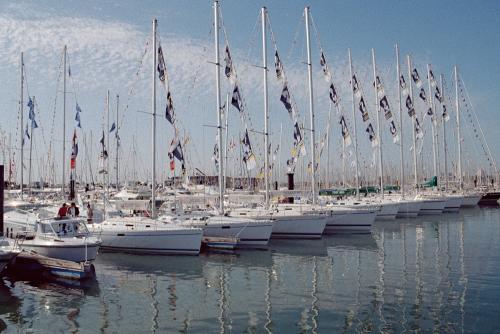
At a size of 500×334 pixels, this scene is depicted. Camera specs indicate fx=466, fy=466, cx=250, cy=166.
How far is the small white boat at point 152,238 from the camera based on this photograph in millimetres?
28484

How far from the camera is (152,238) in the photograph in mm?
28688

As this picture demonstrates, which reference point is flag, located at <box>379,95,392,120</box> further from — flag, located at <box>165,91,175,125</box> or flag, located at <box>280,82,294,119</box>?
flag, located at <box>165,91,175,125</box>

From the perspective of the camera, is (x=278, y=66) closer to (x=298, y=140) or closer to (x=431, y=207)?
(x=298, y=140)

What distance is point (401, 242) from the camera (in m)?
34.5

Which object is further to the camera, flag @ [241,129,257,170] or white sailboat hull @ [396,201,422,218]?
white sailboat hull @ [396,201,422,218]

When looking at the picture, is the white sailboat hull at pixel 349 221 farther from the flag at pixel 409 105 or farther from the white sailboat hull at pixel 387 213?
the flag at pixel 409 105

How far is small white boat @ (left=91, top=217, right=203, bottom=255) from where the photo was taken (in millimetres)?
28484

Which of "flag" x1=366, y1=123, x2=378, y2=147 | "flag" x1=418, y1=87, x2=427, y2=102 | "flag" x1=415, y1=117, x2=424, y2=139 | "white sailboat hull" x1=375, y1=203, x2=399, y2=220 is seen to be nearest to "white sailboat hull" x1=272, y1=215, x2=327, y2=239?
"flag" x1=366, y1=123, x2=378, y2=147

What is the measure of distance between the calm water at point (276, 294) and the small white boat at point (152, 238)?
38.8 inches

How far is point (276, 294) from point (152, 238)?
1198cm

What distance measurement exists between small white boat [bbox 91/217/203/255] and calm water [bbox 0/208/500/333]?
986 mm

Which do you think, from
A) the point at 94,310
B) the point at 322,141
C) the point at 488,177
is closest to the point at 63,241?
the point at 94,310

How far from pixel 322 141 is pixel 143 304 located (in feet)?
173

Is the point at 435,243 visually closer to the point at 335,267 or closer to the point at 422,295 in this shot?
the point at 335,267
